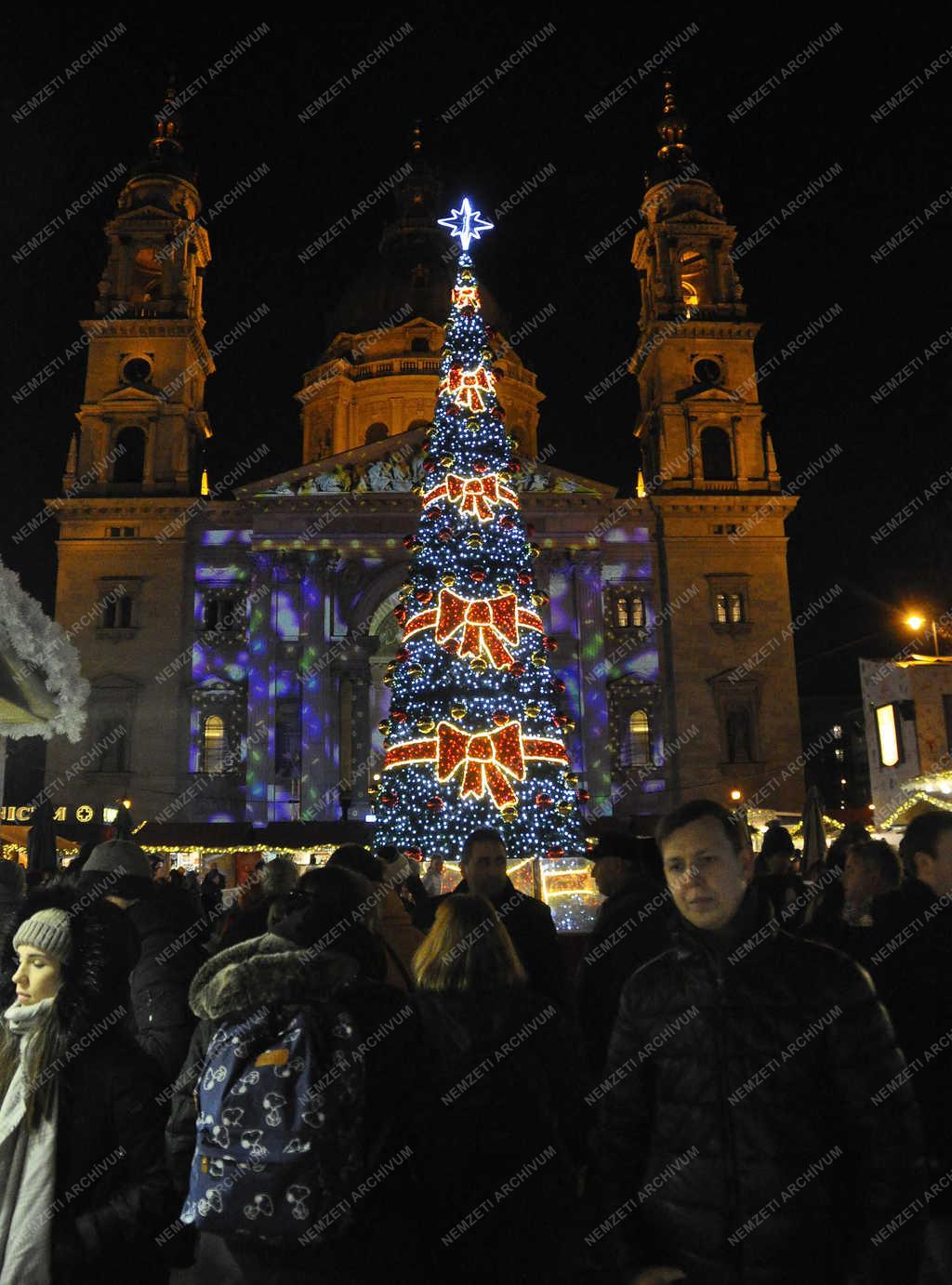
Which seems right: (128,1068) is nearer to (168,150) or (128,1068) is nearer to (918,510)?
(168,150)

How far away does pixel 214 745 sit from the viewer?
129 ft

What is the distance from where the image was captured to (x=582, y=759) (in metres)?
38.8

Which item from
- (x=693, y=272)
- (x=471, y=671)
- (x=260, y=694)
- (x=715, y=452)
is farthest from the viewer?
(x=693, y=272)

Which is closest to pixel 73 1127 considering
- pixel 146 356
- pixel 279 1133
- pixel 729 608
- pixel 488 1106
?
pixel 279 1133

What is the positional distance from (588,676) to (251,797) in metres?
12.7

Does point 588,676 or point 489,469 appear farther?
point 588,676

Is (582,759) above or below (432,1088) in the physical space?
above

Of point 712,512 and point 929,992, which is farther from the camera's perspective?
point 712,512

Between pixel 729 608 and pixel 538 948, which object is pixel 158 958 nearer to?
pixel 538 948

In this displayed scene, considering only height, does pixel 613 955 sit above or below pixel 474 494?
below

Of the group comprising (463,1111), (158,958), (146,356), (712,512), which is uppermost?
(146,356)

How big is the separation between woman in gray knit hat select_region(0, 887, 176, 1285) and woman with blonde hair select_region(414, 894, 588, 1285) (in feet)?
2.88

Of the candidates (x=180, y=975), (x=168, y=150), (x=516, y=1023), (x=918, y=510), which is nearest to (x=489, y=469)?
(x=180, y=975)

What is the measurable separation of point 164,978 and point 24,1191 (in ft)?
7.19
